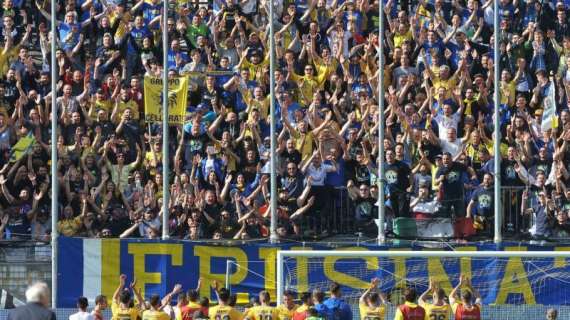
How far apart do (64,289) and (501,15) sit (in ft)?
30.1

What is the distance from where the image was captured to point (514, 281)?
89.0ft

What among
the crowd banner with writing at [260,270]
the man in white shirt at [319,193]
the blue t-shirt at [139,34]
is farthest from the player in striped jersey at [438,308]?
the blue t-shirt at [139,34]

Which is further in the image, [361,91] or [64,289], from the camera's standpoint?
[361,91]

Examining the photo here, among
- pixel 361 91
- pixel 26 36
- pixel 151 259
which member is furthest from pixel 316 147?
pixel 26 36

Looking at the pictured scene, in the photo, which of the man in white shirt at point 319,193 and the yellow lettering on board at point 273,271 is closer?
the yellow lettering on board at point 273,271

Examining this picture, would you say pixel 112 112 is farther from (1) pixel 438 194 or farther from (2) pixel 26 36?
(1) pixel 438 194

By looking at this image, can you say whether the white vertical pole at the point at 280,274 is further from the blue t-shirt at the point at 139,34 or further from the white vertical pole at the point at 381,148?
the blue t-shirt at the point at 139,34

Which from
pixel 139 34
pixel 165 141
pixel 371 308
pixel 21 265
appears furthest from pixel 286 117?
pixel 371 308

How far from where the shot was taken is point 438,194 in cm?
2764

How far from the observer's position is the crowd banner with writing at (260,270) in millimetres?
27000

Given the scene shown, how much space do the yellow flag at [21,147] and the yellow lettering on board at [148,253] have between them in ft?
7.73

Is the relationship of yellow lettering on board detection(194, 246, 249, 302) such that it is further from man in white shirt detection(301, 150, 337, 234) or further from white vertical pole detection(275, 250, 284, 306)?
man in white shirt detection(301, 150, 337, 234)

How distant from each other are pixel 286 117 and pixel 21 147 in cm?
430

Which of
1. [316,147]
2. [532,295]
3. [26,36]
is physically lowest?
[532,295]
